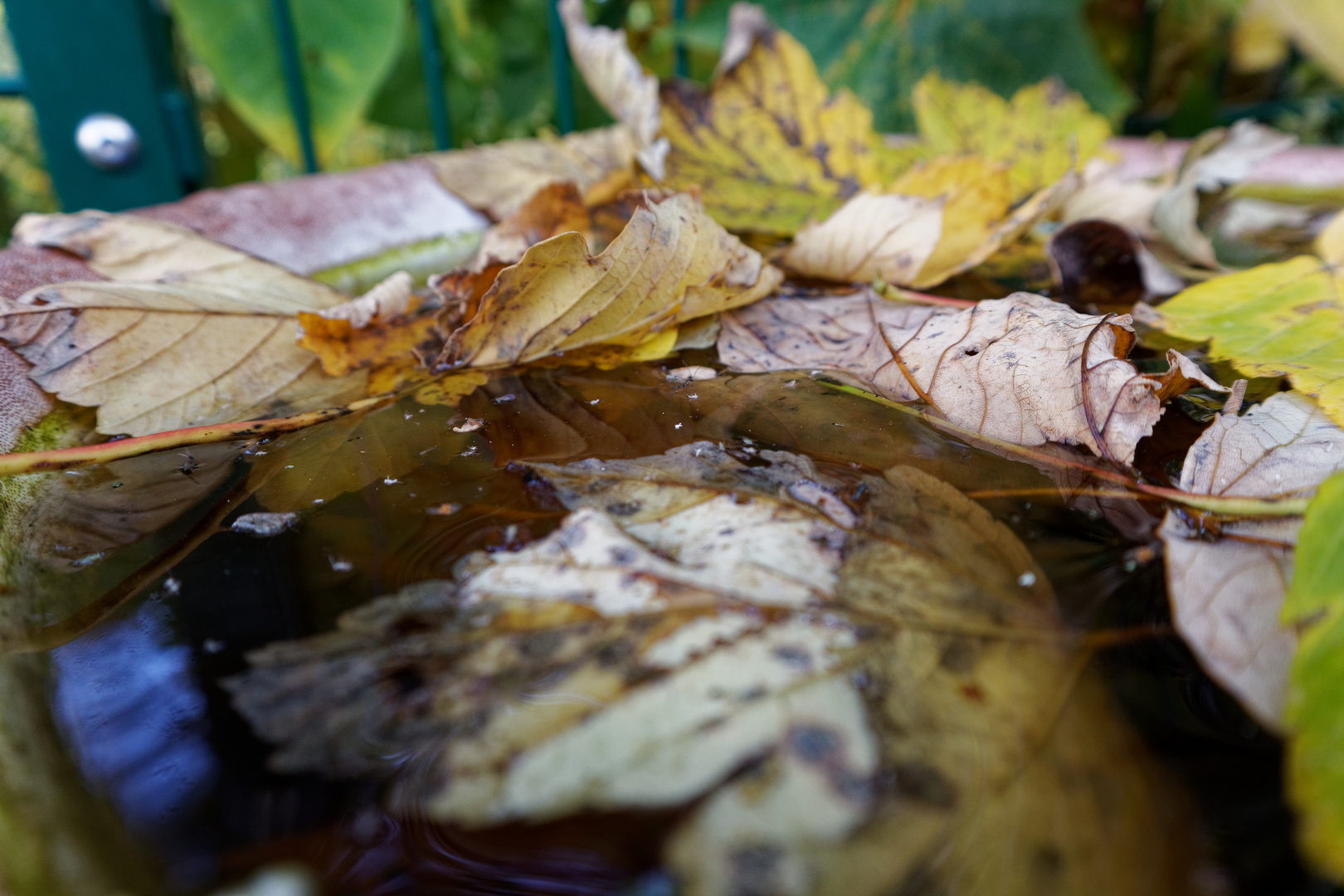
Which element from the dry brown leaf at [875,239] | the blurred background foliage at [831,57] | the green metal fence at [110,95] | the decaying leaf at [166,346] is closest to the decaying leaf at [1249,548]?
the dry brown leaf at [875,239]

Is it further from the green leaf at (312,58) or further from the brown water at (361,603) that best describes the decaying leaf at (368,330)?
the green leaf at (312,58)

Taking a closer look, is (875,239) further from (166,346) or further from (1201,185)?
(166,346)

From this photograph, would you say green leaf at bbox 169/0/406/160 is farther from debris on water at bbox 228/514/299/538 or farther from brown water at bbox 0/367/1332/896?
debris on water at bbox 228/514/299/538

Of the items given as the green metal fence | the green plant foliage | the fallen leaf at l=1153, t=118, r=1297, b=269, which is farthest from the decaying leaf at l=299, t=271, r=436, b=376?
the green plant foliage

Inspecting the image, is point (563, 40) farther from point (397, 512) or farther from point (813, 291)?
point (397, 512)

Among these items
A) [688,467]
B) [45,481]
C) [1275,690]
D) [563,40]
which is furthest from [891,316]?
[563,40]

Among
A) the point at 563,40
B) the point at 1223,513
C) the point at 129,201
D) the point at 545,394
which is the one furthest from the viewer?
the point at 563,40

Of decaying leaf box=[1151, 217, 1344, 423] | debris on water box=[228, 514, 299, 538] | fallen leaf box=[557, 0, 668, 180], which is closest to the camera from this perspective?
debris on water box=[228, 514, 299, 538]
